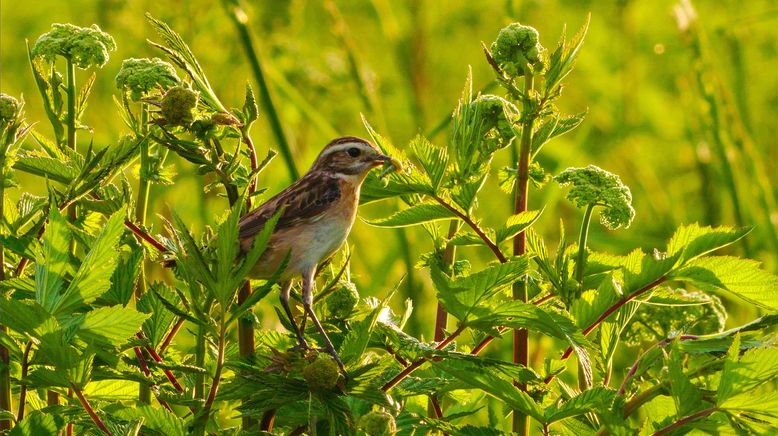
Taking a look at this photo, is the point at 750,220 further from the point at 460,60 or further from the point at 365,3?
the point at 365,3

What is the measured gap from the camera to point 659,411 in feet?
7.56

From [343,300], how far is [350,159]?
874 mm

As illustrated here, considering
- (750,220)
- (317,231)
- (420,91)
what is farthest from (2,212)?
(420,91)

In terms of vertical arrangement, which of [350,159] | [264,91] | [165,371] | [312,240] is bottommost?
[165,371]

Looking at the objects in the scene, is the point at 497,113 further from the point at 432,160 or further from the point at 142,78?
the point at 142,78

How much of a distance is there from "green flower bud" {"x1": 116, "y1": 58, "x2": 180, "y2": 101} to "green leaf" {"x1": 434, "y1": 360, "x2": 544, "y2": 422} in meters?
0.81

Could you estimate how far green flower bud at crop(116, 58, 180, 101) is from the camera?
7.18 ft

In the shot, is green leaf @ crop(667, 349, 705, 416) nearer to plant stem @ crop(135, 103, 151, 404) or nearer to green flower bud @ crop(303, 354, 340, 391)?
green flower bud @ crop(303, 354, 340, 391)

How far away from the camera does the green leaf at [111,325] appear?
183cm

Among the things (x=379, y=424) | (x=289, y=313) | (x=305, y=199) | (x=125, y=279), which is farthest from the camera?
(x=305, y=199)

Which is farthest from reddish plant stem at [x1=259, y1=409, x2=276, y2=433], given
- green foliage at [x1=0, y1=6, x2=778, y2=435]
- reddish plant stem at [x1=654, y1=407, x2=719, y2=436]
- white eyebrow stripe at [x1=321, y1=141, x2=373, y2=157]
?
white eyebrow stripe at [x1=321, y1=141, x2=373, y2=157]

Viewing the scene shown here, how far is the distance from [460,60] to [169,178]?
635 cm

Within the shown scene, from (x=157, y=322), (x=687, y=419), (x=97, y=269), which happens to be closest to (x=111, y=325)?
(x=97, y=269)

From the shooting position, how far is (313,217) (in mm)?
2869
